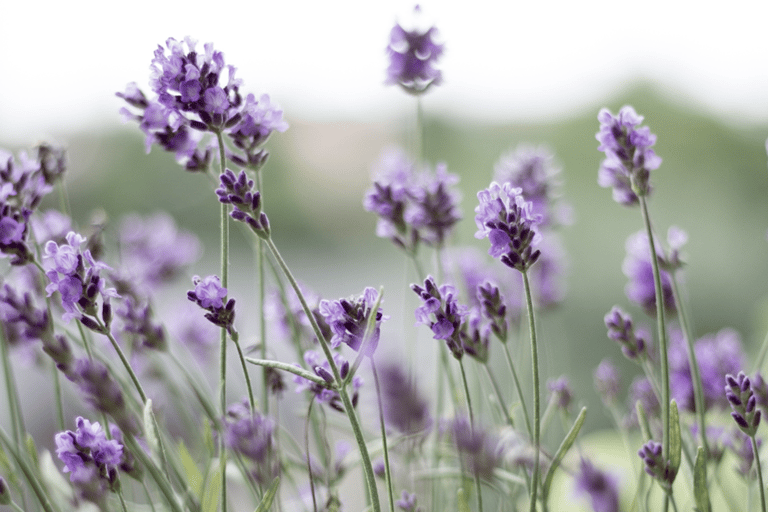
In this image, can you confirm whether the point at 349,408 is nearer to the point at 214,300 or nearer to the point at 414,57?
the point at 214,300

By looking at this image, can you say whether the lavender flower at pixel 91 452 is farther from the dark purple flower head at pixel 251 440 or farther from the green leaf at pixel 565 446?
the green leaf at pixel 565 446

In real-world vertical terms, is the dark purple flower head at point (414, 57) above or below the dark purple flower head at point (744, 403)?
above

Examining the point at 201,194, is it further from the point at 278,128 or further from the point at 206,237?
the point at 278,128

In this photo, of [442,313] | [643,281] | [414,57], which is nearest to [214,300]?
[442,313]

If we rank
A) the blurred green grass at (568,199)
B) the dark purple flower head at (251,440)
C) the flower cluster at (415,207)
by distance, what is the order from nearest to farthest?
the dark purple flower head at (251,440) → the flower cluster at (415,207) → the blurred green grass at (568,199)

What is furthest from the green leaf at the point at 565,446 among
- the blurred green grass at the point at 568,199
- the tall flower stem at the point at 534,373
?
the blurred green grass at the point at 568,199

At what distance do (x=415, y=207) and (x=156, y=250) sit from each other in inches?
22.9

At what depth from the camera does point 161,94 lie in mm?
528

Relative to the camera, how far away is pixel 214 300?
51cm

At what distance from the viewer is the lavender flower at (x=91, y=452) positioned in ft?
1.69

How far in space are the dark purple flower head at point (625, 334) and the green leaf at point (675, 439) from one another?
11 centimetres

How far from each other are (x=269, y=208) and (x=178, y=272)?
7.32 meters

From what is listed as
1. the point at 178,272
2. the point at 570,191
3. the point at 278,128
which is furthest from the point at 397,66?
the point at 570,191

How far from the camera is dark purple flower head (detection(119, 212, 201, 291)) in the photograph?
1133 mm
